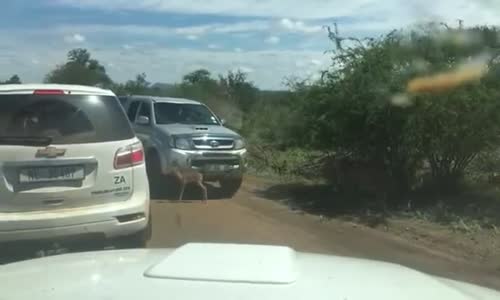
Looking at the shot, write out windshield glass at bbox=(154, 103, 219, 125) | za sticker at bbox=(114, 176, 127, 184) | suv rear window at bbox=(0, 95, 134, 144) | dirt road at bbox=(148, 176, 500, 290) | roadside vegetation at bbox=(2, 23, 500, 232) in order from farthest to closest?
1. windshield glass at bbox=(154, 103, 219, 125)
2. roadside vegetation at bbox=(2, 23, 500, 232)
3. dirt road at bbox=(148, 176, 500, 290)
4. za sticker at bbox=(114, 176, 127, 184)
5. suv rear window at bbox=(0, 95, 134, 144)

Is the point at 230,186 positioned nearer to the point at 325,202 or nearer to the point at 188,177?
the point at 188,177

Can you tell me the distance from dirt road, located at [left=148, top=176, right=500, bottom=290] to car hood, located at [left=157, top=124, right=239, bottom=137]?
1.35 m

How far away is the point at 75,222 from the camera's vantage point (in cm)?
650

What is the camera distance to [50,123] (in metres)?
6.71

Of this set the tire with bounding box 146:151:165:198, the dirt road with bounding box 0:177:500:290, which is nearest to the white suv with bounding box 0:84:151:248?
the dirt road with bounding box 0:177:500:290

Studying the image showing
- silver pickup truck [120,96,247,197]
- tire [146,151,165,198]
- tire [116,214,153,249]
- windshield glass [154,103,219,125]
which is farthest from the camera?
windshield glass [154,103,219,125]

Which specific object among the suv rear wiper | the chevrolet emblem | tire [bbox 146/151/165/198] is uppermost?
the suv rear wiper

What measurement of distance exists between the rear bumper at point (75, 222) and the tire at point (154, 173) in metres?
6.64

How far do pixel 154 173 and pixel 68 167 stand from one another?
280 inches

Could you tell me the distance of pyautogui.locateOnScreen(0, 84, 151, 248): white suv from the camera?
6.38 metres

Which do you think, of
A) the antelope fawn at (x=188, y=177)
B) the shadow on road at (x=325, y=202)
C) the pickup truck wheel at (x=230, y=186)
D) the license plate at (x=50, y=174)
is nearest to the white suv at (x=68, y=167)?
the license plate at (x=50, y=174)

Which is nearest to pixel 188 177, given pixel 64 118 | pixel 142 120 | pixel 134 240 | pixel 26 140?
pixel 142 120

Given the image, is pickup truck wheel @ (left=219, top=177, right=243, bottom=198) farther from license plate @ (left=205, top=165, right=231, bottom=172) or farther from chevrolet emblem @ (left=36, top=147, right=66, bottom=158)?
chevrolet emblem @ (left=36, top=147, right=66, bottom=158)

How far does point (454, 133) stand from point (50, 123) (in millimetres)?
6540
